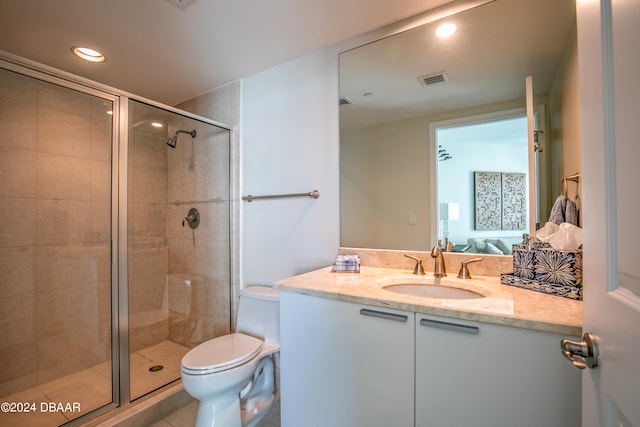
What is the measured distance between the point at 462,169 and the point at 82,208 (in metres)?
2.46

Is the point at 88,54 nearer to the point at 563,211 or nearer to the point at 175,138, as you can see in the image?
the point at 175,138

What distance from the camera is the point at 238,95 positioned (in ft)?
7.17

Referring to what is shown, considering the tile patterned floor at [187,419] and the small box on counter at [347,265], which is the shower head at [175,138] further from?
the tile patterned floor at [187,419]

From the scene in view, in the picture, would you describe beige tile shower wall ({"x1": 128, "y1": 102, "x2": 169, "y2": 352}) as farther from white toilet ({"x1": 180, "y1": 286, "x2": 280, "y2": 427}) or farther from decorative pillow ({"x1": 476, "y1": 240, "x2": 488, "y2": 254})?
decorative pillow ({"x1": 476, "y1": 240, "x2": 488, "y2": 254})

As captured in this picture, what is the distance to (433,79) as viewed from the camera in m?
1.46

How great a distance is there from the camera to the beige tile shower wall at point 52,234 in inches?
67.6

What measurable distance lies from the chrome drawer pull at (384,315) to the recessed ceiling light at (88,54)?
7.53 ft

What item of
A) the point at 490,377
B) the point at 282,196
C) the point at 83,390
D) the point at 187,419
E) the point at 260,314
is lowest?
the point at 187,419

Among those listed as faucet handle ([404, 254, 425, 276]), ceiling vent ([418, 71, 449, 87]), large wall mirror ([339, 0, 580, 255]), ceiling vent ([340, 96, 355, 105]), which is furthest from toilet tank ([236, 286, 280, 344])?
ceiling vent ([418, 71, 449, 87])

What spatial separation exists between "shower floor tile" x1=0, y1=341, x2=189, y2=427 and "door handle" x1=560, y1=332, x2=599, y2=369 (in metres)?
2.19

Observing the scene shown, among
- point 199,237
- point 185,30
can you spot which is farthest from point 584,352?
point 199,237

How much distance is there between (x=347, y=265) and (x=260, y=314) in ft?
2.23

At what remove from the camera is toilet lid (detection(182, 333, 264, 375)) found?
1334 mm

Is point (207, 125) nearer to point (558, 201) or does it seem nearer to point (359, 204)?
point (359, 204)
